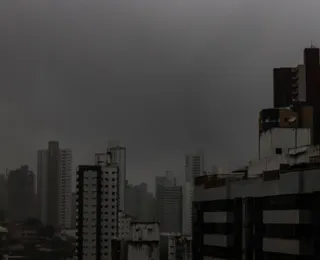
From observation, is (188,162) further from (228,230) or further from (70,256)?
(228,230)

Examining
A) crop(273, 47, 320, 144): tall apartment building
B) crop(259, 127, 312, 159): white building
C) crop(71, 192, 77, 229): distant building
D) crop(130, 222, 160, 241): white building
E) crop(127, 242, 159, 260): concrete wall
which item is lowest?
crop(127, 242, 159, 260): concrete wall

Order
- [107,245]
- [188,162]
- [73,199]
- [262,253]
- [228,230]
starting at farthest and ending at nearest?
[188,162] → [107,245] → [73,199] → [228,230] → [262,253]

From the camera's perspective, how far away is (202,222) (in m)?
7.36

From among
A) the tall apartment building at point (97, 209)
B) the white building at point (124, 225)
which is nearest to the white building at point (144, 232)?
the white building at point (124, 225)

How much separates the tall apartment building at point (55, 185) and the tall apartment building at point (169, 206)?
2.75 metres

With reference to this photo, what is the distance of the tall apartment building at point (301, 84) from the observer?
27.9ft

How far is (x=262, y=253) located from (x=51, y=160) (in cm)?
428

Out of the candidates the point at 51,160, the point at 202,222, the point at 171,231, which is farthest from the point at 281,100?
the point at 171,231

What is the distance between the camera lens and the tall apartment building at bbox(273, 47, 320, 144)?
27.9 ft

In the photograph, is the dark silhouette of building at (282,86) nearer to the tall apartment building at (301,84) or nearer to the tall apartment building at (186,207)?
the tall apartment building at (301,84)

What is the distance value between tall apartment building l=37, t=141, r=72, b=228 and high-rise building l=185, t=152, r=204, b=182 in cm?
232

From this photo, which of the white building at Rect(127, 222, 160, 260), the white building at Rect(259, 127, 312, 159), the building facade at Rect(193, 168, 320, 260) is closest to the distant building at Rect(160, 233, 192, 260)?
the white building at Rect(127, 222, 160, 260)

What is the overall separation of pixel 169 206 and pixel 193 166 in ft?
4.39

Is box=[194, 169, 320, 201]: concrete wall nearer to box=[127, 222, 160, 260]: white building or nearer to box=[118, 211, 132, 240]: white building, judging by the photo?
box=[127, 222, 160, 260]: white building
